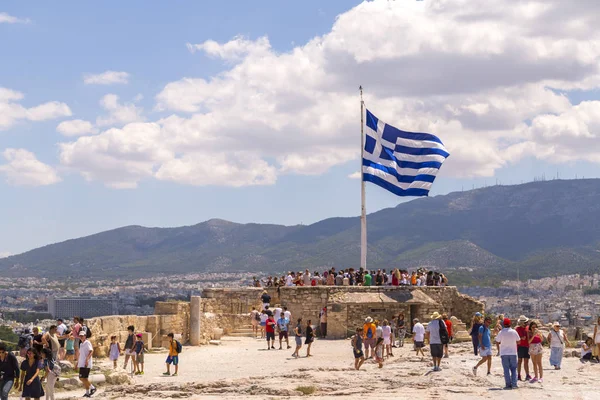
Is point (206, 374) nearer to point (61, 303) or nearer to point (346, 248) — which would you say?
point (61, 303)

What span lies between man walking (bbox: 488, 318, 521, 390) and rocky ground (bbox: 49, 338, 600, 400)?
1.00ft

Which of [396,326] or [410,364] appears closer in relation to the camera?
[410,364]

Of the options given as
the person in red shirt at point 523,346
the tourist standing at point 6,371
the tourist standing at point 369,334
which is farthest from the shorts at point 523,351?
the tourist standing at point 6,371

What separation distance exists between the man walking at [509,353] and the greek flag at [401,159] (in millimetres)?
17227

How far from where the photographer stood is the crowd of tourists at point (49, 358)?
16.9m

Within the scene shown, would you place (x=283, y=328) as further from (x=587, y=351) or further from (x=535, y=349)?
(x=535, y=349)

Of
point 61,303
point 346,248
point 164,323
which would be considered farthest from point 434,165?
point 346,248

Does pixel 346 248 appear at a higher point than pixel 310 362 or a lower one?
higher

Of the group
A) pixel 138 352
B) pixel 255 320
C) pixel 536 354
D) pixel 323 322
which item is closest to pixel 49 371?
pixel 138 352

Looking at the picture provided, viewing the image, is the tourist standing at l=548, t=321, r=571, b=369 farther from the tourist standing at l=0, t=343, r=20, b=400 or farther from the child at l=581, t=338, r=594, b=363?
the tourist standing at l=0, t=343, r=20, b=400

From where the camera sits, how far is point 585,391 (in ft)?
62.3

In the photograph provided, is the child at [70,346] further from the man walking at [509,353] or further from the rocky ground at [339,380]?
the man walking at [509,353]

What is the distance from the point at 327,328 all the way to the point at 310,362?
7.61m

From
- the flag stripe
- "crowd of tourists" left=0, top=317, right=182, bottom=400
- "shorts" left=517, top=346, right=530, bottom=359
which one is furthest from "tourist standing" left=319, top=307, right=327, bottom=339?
"shorts" left=517, top=346, right=530, bottom=359
